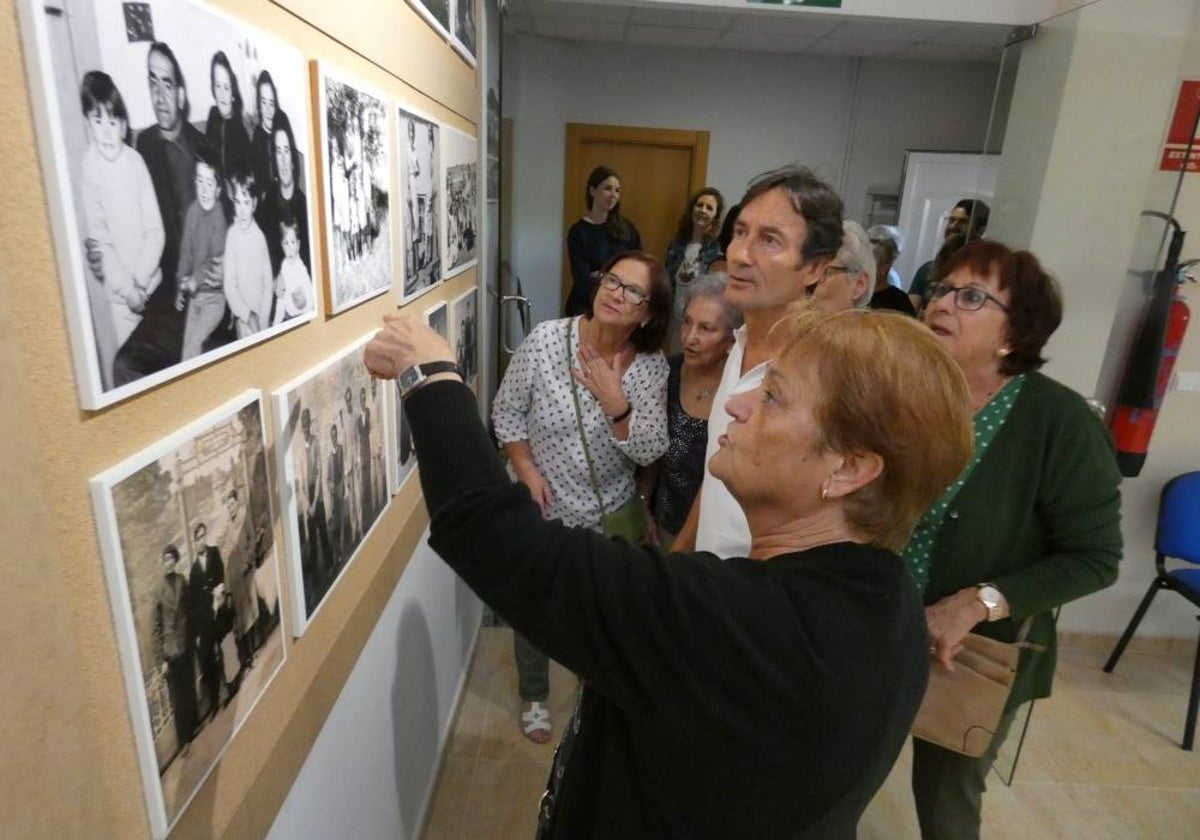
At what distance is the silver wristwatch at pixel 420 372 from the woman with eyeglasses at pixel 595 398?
1154mm

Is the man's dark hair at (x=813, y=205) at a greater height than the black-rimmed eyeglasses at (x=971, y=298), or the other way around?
the man's dark hair at (x=813, y=205)

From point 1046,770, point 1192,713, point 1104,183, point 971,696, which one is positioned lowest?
point 1046,770

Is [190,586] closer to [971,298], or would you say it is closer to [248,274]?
[248,274]

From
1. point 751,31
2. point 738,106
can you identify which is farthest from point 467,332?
point 738,106

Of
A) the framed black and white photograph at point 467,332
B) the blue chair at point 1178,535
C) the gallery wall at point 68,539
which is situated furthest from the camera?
the blue chair at point 1178,535

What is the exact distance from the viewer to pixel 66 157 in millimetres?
549

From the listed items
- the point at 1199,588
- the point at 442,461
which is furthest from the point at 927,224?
the point at 442,461

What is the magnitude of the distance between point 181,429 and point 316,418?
1.26 ft

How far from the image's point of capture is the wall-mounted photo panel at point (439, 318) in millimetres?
1863

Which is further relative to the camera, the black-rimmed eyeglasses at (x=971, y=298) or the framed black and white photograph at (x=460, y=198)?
the framed black and white photograph at (x=460, y=198)

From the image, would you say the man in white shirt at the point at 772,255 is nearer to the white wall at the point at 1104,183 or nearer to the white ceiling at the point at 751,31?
the white wall at the point at 1104,183

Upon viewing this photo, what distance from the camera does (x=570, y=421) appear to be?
212cm

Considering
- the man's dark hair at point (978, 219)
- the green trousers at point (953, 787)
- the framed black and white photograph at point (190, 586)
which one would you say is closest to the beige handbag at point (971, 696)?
the green trousers at point (953, 787)

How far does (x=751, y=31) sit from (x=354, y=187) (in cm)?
462
